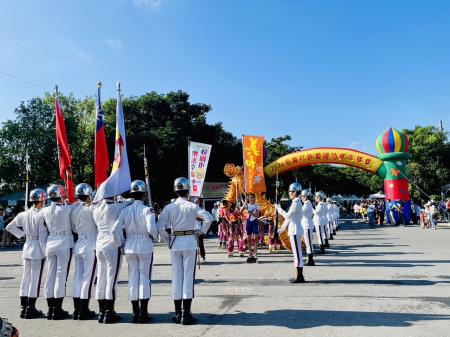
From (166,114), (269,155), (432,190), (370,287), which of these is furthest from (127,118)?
(370,287)

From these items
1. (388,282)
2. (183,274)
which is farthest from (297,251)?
(183,274)

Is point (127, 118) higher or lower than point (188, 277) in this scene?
higher

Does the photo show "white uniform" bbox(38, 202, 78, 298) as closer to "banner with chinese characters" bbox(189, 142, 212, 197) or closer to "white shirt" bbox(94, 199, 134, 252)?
"white shirt" bbox(94, 199, 134, 252)

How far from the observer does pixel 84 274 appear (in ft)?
22.6

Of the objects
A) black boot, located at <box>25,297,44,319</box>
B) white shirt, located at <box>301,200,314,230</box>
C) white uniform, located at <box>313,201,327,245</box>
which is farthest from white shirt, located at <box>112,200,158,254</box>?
white uniform, located at <box>313,201,327,245</box>

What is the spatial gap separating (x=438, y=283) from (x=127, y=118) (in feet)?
112

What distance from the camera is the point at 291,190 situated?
9.88m

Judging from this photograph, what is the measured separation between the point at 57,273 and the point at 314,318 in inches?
155

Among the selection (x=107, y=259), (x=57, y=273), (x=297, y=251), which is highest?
(x=107, y=259)

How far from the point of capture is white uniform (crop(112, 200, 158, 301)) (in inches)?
254

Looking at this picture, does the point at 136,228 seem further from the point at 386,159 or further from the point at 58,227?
the point at 386,159

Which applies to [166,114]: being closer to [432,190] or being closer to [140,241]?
[432,190]

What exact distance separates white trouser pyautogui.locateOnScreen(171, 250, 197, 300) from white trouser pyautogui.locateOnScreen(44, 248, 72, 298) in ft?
5.74

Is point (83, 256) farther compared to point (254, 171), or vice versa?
point (254, 171)
